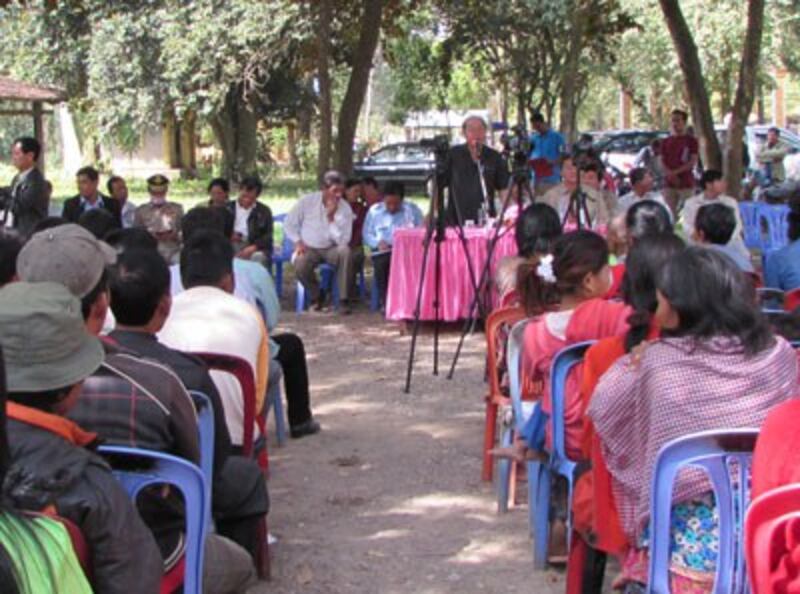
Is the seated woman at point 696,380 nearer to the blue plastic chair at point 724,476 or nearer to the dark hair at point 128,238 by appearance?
the blue plastic chair at point 724,476

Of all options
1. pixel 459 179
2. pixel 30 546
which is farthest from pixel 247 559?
pixel 459 179

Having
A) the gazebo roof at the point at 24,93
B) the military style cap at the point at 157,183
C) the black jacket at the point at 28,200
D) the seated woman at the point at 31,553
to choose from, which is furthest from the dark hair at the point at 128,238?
the gazebo roof at the point at 24,93

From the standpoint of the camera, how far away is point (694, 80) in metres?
13.4

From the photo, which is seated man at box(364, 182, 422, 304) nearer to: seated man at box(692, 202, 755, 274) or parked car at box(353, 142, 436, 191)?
seated man at box(692, 202, 755, 274)

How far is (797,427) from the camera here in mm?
2277

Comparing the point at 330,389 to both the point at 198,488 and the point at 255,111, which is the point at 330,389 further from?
the point at 255,111

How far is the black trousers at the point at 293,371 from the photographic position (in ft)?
20.8

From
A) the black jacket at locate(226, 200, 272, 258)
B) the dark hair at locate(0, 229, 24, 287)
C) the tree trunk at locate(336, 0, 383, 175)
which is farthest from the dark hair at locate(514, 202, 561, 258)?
the tree trunk at locate(336, 0, 383, 175)

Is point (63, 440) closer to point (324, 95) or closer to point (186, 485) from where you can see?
point (186, 485)

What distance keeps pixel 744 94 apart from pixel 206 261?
33.5ft

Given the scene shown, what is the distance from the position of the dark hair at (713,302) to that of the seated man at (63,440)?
140cm

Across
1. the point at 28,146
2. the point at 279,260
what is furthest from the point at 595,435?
the point at 279,260

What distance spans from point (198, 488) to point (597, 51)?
24662 mm

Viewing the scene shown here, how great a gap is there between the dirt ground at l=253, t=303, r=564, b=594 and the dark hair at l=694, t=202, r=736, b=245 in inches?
61.4
